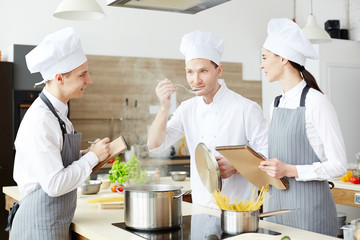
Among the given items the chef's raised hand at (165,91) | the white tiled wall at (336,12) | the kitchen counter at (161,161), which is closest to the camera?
the chef's raised hand at (165,91)

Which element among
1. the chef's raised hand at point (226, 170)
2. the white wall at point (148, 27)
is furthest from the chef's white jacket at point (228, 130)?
the white wall at point (148, 27)

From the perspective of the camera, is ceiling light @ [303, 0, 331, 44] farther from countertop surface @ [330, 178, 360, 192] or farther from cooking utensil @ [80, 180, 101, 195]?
cooking utensil @ [80, 180, 101, 195]

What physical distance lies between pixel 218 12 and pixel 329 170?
5154mm

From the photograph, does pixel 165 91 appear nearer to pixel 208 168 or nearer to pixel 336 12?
pixel 208 168

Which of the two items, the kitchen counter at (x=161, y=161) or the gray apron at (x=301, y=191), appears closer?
the gray apron at (x=301, y=191)

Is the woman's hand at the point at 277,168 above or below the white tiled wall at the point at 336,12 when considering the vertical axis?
below

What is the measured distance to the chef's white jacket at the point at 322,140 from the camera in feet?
7.15

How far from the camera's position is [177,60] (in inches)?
258

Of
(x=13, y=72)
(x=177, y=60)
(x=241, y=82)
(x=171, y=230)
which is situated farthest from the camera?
(x=241, y=82)

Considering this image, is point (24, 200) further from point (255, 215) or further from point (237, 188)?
point (237, 188)

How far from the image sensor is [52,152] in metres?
1.98

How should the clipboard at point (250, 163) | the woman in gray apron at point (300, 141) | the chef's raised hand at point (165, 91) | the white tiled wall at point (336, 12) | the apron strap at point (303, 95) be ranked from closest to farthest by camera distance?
1. the clipboard at point (250, 163)
2. the woman in gray apron at point (300, 141)
3. the apron strap at point (303, 95)
4. the chef's raised hand at point (165, 91)
5. the white tiled wall at point (336, 12)

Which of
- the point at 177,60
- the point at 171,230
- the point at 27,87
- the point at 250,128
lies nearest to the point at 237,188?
the point at 250,128

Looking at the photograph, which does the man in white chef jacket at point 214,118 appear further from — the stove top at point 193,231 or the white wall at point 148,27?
the white wall at point 148,27
